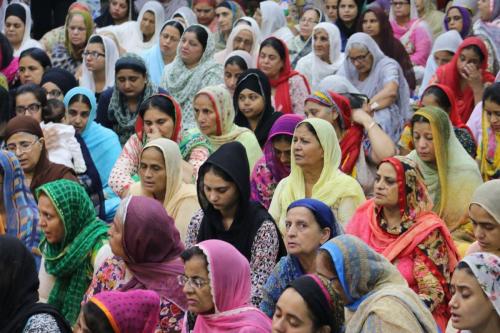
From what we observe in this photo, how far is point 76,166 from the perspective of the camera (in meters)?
8.94

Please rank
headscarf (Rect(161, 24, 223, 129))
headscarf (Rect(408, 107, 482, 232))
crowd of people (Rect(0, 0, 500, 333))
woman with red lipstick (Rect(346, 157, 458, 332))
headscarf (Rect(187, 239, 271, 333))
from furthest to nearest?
1. headscarf (Rect(161, 24, 223, 129))
2. headscarf (Rect(408, 107, 482, 232))
3. woman with red lipstick (Rect(346, 157, 458, 332))
4. headscarf (Rect(187, 239, 271, 333))
5. crowd of people (Rect(0, 0, 500, 333))

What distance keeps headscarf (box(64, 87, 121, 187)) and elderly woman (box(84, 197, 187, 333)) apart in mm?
2873

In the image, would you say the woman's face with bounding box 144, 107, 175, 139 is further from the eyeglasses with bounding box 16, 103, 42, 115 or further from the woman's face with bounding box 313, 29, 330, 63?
the woman's face with bounding box 313, 29, 330, 63

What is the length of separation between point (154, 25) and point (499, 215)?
23.9ft

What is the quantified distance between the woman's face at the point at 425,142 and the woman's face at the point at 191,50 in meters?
3.67

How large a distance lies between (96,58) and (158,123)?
8.96 ft

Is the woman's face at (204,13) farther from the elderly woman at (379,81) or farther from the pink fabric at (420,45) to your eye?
the elderly woman at (379,81)

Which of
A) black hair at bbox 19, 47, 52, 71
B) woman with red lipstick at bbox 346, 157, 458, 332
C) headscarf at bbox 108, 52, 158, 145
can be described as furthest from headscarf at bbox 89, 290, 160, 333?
black hair at bbox 19, 47, 52, 71

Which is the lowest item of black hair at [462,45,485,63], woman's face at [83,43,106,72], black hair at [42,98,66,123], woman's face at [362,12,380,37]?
black hair at [42,98,66,123]

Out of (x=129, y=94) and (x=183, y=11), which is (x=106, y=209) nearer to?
(x=129, y=94)

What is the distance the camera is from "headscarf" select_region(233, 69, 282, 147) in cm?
932

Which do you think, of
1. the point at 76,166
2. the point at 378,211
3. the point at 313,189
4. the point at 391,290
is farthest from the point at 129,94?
the point at 391,290

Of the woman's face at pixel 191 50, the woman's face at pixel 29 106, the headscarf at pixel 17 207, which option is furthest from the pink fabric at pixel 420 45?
the headscarf at pixel 17 207

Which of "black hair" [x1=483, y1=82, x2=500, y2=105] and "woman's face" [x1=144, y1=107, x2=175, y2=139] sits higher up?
"black hair" [x1=483, y1=82, x2=500, y2=105]
